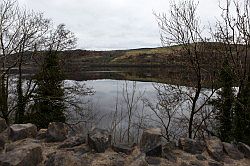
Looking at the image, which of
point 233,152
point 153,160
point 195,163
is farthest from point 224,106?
point 153,160

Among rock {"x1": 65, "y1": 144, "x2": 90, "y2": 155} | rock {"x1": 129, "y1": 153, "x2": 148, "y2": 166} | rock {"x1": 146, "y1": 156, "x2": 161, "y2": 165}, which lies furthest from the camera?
rock {"x1": 65, "y1": 144, "x2": 90, "y2": 155}

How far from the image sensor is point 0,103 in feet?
56.7

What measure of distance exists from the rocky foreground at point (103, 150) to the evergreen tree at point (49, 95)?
10566 millimetres

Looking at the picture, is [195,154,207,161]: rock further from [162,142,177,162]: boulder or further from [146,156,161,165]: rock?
[146,156,161,165]: rock

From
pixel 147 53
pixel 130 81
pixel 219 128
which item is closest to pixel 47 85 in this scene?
pixel 219 128

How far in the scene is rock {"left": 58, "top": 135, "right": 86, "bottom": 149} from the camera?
593cm

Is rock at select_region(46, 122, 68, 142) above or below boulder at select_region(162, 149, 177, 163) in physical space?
above

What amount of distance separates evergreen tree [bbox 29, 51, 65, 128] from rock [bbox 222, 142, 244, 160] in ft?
40.8

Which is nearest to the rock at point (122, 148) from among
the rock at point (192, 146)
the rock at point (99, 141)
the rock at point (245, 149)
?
the rock at point (99, 141)

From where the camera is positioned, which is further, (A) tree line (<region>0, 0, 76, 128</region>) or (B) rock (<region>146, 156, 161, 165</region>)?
(A) tree line (<region>0, 0, 76, 128</region>)

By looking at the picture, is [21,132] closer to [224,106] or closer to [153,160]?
[153,160]

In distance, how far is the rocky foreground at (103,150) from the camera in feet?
17.0

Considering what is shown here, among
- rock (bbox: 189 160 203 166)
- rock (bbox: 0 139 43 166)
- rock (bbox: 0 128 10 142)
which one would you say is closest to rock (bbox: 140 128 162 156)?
rock (bbox: 189 160 203 166)

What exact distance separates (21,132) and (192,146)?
4.14 m
